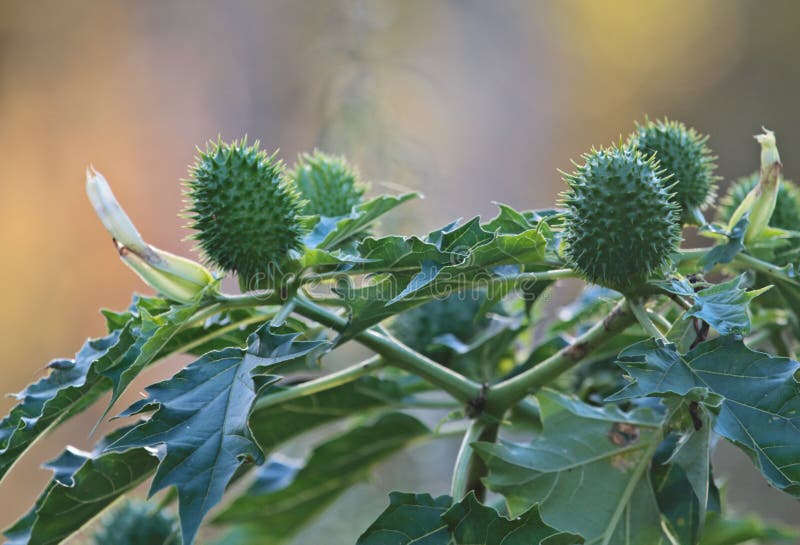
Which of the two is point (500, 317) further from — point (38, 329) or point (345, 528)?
point (38, 329)

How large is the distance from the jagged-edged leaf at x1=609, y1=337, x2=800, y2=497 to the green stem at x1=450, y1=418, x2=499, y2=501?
10.2 inches

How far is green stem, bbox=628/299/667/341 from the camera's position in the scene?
40.4 inches

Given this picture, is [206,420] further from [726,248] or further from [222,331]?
[726,248]

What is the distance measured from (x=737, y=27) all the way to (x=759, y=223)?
5.05 meters

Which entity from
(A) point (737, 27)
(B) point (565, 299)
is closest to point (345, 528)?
(B) point (565, 299)

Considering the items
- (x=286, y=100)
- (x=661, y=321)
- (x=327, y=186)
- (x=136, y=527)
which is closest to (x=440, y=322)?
(x=327, y=186)

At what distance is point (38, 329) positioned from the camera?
4645 millimetres

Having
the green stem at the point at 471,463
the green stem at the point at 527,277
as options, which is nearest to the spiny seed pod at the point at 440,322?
the green stem at the point at 471,463

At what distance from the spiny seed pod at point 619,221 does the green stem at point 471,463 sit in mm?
268

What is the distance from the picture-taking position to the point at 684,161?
1302 millimetres

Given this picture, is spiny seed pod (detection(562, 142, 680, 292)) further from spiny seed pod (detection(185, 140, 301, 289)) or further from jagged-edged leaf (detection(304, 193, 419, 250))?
spiny seed pod (detection(185, 140, 301, 289))

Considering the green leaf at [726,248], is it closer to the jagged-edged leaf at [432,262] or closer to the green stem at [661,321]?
the green stem at [661,321]

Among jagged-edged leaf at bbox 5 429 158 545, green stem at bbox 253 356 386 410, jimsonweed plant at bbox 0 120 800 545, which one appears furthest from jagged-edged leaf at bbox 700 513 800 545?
jagged-edged leaf at bbox 5 429 158 545

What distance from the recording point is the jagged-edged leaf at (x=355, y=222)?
1203mm
